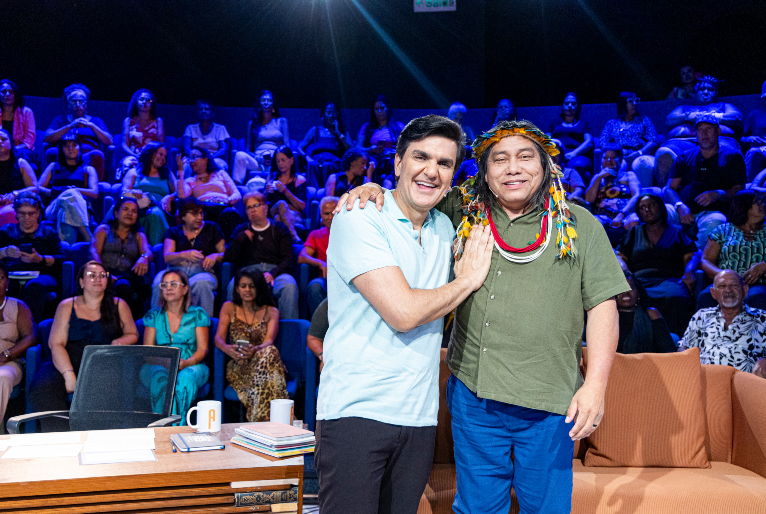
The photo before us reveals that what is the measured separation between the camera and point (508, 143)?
5.32 ft

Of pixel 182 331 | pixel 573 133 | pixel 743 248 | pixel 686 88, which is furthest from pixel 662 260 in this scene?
pixel 182 331

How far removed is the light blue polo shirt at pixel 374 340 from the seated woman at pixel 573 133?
4.24 metres

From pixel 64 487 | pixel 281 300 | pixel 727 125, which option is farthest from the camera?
pixel 727 125

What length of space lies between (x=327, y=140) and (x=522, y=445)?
4.47m

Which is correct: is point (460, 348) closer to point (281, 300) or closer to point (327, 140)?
point (281, 300)

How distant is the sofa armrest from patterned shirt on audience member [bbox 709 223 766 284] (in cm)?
196

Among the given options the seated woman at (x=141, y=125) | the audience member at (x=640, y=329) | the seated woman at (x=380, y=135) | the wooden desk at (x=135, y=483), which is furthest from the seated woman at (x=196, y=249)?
the audience member at (x=640, y=329)

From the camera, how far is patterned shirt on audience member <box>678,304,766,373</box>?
3.74 m

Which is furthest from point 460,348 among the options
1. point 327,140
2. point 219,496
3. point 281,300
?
point 327,140

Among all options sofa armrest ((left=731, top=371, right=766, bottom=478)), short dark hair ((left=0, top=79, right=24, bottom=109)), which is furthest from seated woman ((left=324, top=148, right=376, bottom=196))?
sofa armrest ((left=731, top=371, right=766, bottom=478))

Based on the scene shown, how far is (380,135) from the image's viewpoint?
18.4 feet

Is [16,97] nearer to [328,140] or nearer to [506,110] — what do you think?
[328,140]

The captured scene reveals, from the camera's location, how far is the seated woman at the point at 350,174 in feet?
16.7

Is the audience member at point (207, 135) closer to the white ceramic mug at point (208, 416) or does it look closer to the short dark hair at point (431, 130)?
the white ceramic mug at point (208, 416)
